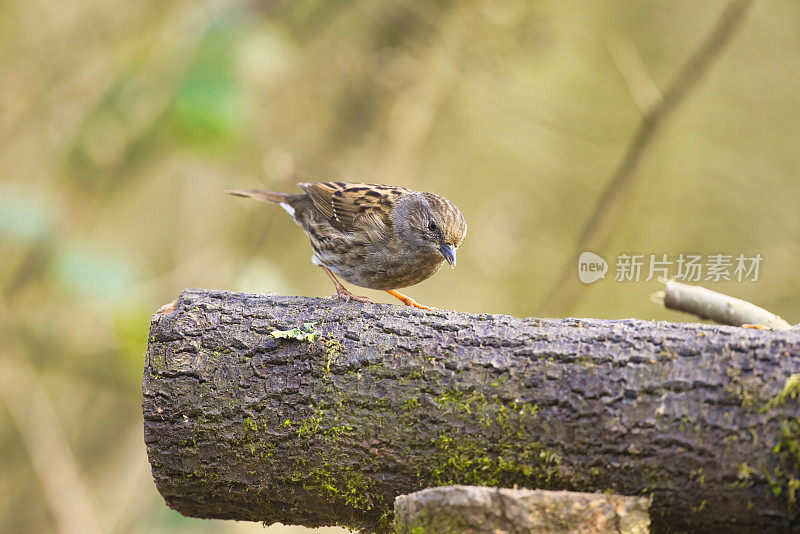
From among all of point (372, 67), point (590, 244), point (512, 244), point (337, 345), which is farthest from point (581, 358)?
point (512, 244)

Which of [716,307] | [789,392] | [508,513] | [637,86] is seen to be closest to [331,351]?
[508,513]

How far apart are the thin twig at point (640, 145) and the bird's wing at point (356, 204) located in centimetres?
219

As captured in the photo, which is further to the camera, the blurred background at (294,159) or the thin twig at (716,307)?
the blurred background at (294,159)

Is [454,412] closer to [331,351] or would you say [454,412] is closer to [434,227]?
[331,351]

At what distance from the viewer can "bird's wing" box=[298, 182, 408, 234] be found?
4105 mm

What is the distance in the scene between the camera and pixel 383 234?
13.1 feet

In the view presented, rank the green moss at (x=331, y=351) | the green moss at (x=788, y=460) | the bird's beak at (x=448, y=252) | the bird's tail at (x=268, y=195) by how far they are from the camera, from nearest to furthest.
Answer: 1. the green moss at (x=788, y=460)
2. the green moss at (x=331, y=351)
3. the bird's beak at (x=448, y=252)
4. the bird's tail at (x=268, y=195)

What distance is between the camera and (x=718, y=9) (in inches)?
306

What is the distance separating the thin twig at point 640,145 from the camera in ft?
17.2

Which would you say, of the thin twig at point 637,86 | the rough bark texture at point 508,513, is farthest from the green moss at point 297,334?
the thin twig at point 637,86

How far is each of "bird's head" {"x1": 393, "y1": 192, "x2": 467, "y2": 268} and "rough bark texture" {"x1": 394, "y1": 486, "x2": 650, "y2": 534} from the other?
5.71 ft

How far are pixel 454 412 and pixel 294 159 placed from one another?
4.00 meters

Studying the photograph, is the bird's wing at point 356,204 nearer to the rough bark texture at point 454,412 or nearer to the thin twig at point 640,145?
the rough bark texture at point 454,412

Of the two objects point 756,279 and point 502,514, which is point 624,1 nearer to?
point 756,279
